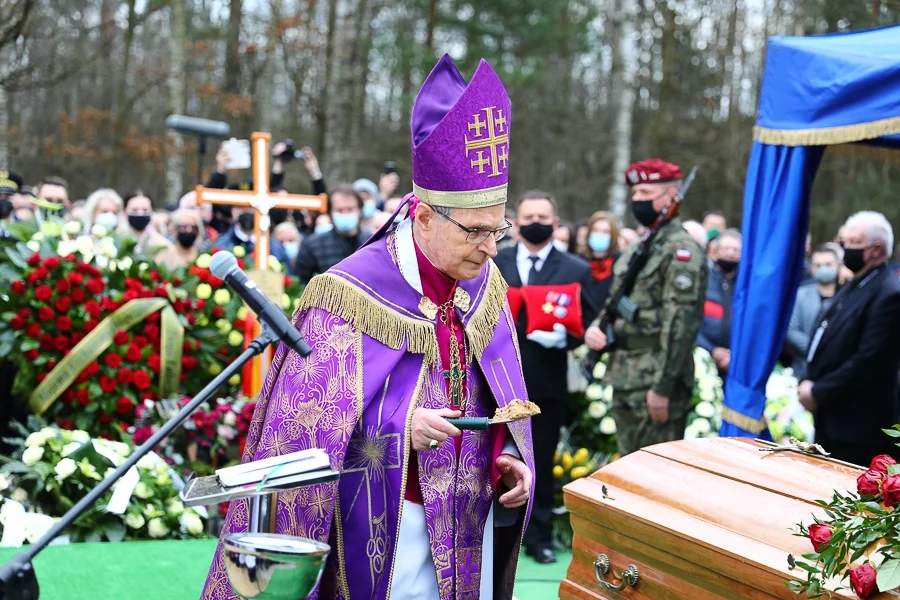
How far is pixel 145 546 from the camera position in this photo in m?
5.38

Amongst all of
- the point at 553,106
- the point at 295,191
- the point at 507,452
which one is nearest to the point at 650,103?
the point at 553,106

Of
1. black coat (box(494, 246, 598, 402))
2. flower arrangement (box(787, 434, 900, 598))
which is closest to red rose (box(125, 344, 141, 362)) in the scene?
black coat (box(494, 246, 598, 402))

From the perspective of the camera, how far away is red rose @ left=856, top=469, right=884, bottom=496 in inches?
104

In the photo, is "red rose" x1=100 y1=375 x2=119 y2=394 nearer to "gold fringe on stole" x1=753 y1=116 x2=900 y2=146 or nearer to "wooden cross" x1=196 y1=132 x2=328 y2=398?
"wooden cross" x1=196 y1=132 x2=328 y2=398

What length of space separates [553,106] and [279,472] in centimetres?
2547

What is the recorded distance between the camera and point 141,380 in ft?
21.3

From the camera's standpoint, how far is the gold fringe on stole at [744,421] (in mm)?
5672

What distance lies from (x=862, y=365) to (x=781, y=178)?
3.76 ft

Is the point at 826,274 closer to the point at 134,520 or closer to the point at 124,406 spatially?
the point at 124,406

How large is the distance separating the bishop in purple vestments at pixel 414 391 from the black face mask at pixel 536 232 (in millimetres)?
2941

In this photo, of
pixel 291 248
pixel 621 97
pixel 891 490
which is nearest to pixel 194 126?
pixel 291 248

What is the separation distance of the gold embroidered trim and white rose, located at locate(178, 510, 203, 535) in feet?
10.9

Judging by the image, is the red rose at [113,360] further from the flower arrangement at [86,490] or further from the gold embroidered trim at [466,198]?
the gold embroidered trim at [466,198]

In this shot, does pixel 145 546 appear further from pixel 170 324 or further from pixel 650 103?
pixel 650 103
